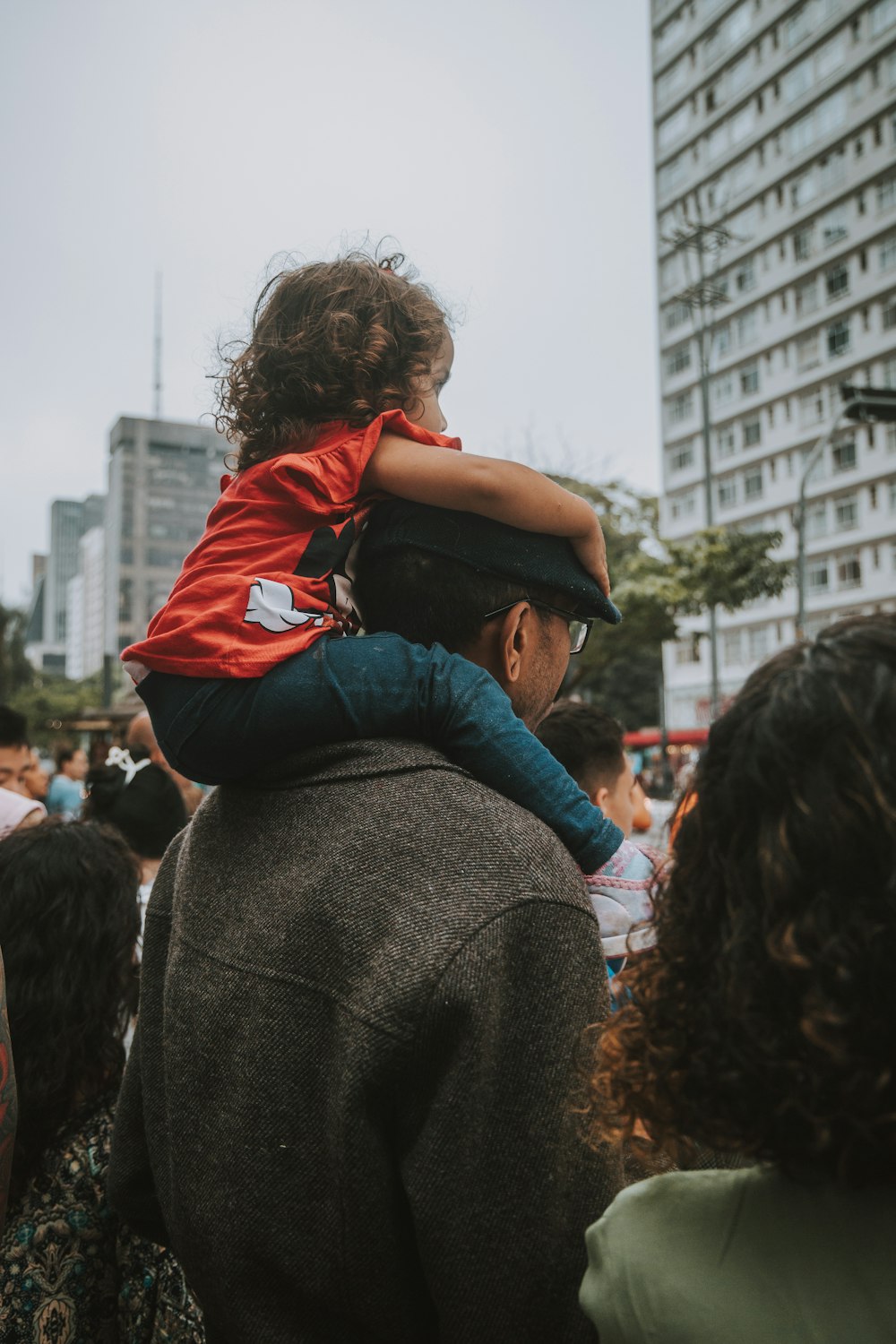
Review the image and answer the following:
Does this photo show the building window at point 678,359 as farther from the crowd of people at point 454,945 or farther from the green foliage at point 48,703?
the crowd of people at point 454,945

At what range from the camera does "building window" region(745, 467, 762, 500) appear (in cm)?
5534

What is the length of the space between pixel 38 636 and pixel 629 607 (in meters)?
144

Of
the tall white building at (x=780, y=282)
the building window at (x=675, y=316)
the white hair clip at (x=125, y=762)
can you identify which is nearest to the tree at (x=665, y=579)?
the white hair clip at (x=125, y=762)

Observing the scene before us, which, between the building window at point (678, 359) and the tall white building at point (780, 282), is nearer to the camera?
the tall white building at point (780, 282)

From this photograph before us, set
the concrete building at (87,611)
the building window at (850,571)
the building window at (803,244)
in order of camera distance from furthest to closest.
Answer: the concrete building at (87,611)
the building window at (803,244)
the building window at (850,571)

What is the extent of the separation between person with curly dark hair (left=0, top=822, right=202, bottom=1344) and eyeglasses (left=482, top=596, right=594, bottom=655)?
52.0 inches

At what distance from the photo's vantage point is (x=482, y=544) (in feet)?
4.84

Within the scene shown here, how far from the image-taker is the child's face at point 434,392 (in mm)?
1667

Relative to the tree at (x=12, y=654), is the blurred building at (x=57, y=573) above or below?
above

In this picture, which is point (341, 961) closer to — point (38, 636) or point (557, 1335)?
point (557, 1335)

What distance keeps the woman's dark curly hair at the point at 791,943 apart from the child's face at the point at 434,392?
0.84m

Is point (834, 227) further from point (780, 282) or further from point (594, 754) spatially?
point (594, 754)

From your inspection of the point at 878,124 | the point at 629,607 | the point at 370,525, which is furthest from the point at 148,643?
the point at 878,124

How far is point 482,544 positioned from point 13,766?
5.57 metres
